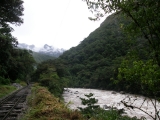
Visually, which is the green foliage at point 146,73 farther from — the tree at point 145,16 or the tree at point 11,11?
the tree at point 11,11

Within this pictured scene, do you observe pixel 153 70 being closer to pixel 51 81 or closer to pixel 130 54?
pixel 130 54

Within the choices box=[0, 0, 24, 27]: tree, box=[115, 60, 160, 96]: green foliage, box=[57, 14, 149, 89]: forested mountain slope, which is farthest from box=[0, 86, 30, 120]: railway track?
box=[57, 14, 149, 89]: forested mountain slope

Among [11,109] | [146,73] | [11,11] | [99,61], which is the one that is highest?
[99,61]

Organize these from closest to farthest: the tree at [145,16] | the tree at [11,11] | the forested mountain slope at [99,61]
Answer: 1. the tree at [145,16]
2. the tree at [11,11]
3. the forested mountain slope at [99,61]

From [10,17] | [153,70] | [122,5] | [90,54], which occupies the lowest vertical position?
[153,70]

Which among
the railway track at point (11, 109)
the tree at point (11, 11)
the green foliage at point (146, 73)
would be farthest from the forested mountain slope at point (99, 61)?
the green foliage at point (146, 73)

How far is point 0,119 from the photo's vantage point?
10.8 metres

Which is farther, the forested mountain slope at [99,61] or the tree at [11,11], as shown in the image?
the forested mountain slope at [99,61]

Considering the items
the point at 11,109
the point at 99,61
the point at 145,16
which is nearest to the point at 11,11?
the point at 11,109

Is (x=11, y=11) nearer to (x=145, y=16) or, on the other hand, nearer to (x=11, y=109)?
(x=11, y=109)

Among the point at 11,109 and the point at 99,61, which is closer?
the point at 11,109

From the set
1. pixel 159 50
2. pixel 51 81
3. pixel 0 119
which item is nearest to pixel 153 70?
A: pixel 159 50

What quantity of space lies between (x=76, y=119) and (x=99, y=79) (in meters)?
73.2

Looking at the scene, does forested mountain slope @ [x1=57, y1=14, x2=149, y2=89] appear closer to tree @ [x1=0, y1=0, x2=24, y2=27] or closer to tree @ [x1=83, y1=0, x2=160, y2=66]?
tree @ [x1=0, y1=0, x2=24, y2=27]
